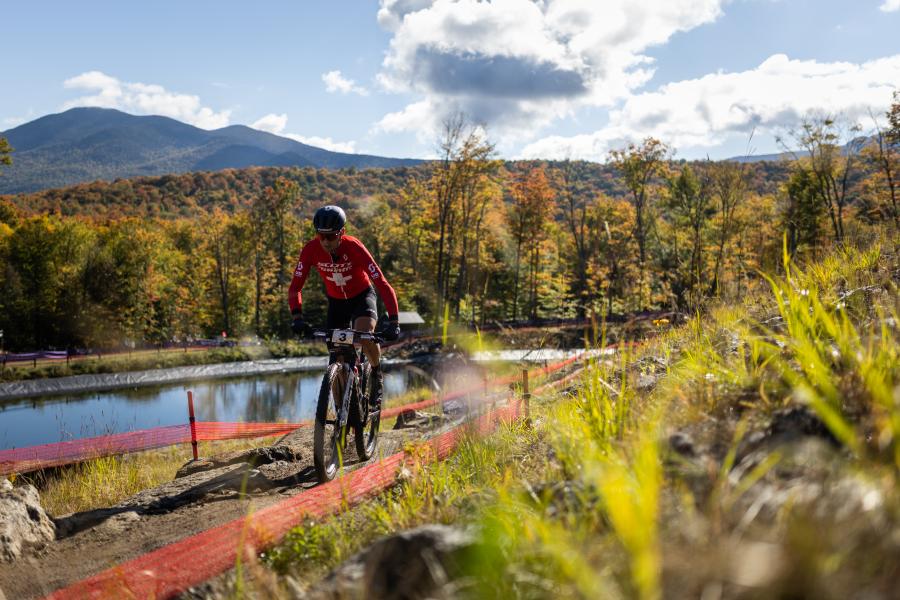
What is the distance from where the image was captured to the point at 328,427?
5809mm

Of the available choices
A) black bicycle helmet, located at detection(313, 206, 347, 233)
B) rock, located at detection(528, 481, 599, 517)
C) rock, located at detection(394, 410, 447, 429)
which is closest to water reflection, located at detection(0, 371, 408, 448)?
rock, located at detection(394, 410, 447, 429)

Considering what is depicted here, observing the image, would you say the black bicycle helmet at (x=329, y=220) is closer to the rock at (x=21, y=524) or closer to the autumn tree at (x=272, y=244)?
the rock at (x=21, y=524)

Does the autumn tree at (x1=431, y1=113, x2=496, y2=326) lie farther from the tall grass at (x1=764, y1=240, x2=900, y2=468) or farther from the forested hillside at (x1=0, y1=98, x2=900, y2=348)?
the tall grass at (x1=764, y1=240, x2=900, y2=468)

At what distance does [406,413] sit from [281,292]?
48.5 metres

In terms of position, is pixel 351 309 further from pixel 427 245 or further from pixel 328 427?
pixel 427 245

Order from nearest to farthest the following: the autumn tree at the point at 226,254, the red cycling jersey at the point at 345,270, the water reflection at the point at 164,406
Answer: the red cycling jersey at the point at 345,270 → the water reflection at the point at 164,406 → the autumn tree at the point at 226,254

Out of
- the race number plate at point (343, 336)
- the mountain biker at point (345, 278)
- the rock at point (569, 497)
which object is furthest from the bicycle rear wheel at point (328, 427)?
the rock at point (569, 497)

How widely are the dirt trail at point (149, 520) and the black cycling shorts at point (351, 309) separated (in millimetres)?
1430

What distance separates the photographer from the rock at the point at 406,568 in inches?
71.9

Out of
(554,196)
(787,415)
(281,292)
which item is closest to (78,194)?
(281,292)

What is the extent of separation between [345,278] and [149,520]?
2705 mm

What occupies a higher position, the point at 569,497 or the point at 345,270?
the point at 345,270

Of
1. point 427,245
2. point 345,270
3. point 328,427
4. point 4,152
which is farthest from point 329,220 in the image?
point 427,245

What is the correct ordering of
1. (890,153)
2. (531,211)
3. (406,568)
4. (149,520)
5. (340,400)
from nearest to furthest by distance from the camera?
(406,568), (149,520), (340,400), (890,153), (531,211)
